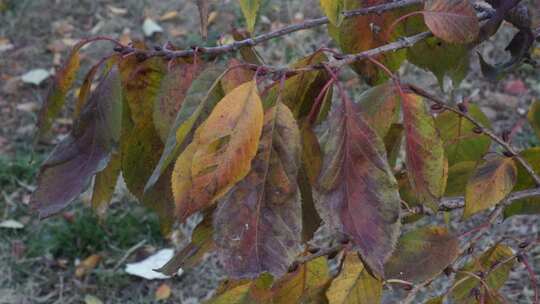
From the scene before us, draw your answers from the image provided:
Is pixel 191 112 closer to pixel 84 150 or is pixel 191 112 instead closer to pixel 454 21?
pixel 84 150

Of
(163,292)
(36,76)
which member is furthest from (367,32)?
(36,76)

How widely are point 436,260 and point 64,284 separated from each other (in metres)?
1.89

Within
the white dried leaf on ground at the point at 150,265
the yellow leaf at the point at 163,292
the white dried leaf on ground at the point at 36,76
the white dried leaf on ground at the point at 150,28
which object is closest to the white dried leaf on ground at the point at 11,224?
the white dried leaf on ground at the point at 150,265

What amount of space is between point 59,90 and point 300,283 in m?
0.35

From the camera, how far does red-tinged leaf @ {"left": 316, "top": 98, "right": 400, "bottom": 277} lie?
665 millimetres

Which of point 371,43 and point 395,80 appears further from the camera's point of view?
point 371,43

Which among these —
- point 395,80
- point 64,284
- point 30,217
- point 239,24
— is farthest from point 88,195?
point 395,80

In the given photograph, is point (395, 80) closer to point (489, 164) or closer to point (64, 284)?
point (489, 164)

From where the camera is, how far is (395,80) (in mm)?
779

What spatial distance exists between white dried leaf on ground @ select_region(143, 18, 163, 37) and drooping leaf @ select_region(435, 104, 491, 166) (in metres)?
2.64

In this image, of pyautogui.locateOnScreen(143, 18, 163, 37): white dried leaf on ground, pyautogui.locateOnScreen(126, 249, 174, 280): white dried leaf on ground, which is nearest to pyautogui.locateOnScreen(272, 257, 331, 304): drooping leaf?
pyautogui.locateOnScreen(126, 249, 174, 280): white dried leaf on ground

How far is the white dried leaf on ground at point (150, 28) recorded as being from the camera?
359cm

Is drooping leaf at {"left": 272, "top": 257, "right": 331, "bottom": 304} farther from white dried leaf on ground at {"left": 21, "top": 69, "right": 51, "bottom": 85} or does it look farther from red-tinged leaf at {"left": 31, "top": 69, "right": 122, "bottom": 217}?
white dried leaf on ground at {"left": 21, "top": 69, "right": 51, "bottom": 85}

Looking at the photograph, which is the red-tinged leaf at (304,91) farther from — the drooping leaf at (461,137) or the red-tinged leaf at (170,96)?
the drooping leaf at (461,137)
